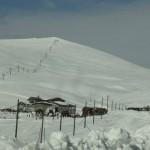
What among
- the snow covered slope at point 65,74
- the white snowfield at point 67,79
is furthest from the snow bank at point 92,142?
the snow covered slope at point 65,74

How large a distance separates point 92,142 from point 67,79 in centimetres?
8686

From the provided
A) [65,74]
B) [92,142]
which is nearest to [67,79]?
[65,74]

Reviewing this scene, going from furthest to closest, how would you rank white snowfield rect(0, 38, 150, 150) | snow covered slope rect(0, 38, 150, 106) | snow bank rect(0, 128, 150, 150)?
snow covered slope rect(0, 38, 150, 106) < white snowfield rect(0, 38, 150, 150) < snow bank rect(0, 128, 150, 150)

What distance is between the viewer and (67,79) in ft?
334

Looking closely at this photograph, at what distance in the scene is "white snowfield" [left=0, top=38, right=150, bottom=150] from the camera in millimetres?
36406

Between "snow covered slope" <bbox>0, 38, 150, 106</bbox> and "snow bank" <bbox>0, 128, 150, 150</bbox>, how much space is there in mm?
51432

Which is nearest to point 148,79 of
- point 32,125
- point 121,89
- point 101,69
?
point 101,69

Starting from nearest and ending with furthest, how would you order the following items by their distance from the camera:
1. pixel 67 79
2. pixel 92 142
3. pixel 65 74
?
pixel 92 142
pixel 67 79
pixel 65 74

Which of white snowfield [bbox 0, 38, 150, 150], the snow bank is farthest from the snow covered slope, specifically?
the snow bank

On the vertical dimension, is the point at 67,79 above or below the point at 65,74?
below

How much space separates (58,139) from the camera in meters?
14.2

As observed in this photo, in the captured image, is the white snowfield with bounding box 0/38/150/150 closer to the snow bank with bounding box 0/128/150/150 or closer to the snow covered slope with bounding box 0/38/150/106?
the snow covered slope with bounding box 0/38/150/106

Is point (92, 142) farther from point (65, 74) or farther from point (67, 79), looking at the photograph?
point (65, 74)

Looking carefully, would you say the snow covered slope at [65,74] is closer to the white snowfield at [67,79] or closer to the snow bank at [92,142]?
the white snowfield at [67,79]
